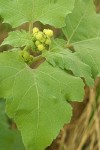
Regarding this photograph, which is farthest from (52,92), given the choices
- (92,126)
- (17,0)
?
(92,126)

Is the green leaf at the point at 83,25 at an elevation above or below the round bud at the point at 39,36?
below

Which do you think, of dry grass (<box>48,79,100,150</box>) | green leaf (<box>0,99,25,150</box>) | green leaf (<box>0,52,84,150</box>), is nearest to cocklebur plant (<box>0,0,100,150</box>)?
green leaf (<box>0,52,84,150</box>)

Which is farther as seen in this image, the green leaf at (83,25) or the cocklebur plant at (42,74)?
the green leaf at (83,25)

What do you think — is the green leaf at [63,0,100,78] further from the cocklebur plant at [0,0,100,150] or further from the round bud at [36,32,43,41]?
the round bud at [36,32,43,41]

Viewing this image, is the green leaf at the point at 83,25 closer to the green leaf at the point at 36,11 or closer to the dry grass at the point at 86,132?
the green leaf at the point at 36,11

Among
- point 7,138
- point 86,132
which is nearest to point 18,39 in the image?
point 7,138

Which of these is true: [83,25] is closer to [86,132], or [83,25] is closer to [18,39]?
[18,39]

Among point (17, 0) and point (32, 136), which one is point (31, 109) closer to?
point (32, 136)

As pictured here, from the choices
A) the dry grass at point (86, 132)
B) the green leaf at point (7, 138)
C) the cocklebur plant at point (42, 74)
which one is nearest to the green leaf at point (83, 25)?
the cocklebur plant at point (42, 74)
